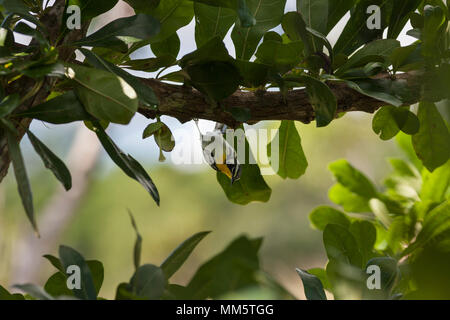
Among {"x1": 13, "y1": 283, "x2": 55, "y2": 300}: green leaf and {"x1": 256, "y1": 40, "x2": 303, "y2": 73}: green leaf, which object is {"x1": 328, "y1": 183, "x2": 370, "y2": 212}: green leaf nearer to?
{"x1": 256, "y1": 40, "x2": 303, "y2": 73}: green leaf

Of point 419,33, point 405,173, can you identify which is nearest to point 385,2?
point 419,33

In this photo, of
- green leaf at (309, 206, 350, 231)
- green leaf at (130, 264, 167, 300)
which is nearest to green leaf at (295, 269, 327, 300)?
green leaf at (130, 264, 167, 300)

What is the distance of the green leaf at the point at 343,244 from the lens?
44cm

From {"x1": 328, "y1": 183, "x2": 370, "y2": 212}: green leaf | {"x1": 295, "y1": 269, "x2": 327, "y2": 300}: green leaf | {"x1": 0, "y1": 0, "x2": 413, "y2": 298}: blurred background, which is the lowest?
{"x1": 295, "y1": 269, "x2": 327, "y2": 300}: green leaf

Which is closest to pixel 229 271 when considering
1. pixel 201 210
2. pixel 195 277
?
pixel 195 277

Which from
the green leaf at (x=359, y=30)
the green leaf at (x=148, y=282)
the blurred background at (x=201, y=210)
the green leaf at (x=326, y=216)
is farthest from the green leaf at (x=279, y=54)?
the blurred background at (x=201, y=210)

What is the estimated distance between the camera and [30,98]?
0.38 m

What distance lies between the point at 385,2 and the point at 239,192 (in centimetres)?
25

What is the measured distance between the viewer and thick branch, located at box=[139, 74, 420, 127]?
43 cm

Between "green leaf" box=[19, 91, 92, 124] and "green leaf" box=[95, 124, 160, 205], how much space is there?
0.03 m

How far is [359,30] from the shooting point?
49 cm

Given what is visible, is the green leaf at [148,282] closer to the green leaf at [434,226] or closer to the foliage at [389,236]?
the foliage at [389,236]

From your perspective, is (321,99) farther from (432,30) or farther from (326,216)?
(326,216)
